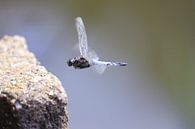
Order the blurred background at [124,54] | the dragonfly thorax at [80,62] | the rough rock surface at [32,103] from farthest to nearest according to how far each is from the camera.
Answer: the blurred background at [124,54]
the dragonfly thorax at [80,62]
the rough rock surface at [32,103]

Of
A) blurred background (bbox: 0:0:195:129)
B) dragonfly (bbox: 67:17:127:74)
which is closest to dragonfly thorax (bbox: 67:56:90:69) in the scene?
dragonfly (bbox: 67:17:127:74)

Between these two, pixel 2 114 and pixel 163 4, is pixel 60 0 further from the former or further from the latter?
pixel 2 114

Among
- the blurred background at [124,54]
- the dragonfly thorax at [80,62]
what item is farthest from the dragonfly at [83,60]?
the blurred background at [124,54]

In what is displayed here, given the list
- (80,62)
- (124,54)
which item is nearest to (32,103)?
(80,62)

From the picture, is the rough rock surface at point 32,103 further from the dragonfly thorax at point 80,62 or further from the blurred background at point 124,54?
the blurred background at point 124,54

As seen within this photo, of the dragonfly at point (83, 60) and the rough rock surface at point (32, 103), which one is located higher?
the dragonfly at point (83, 60)

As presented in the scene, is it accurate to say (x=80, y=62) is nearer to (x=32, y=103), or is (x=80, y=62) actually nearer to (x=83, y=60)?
(x=83, y=60)

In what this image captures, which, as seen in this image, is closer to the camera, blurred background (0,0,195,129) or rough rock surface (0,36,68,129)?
rough rock surface (0,36,68,129)

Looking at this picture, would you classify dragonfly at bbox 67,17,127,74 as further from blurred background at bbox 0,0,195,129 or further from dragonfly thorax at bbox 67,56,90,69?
blurred background at bbox 0,0,195,129

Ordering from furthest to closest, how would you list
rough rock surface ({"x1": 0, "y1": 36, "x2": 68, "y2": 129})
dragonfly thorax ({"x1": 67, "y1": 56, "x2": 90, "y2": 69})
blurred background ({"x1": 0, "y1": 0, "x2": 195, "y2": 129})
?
blurred background ({"x1": 0, "y1": 0, "x2": 195, "y2": 129}) < dragonfly thorax ({"x1": 67, "y1": 56, "x2": 90, "y2": 69}) < rough rock surface ({"x1": 0, "y1": 36, "x2": 68, "y2": 129})
